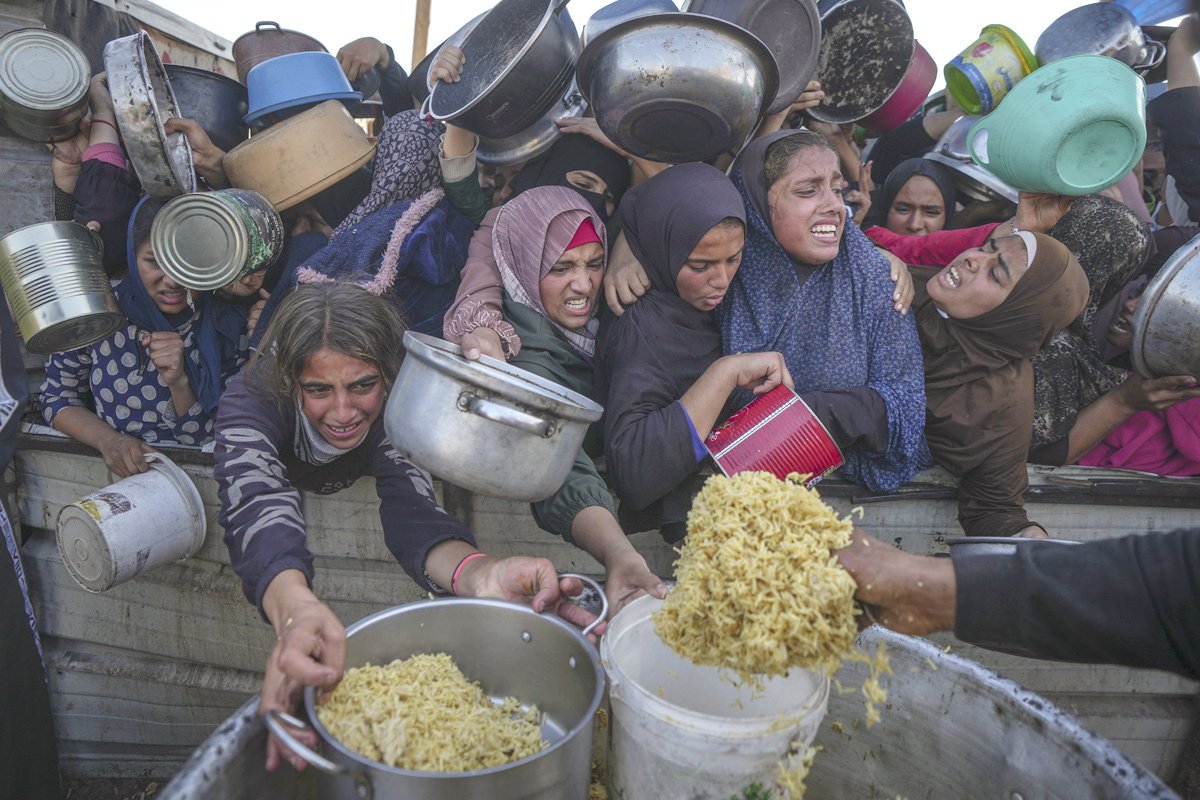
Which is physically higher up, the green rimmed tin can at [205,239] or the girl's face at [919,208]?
the girl's face at [919,208]

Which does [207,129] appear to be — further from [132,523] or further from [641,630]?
[641,630]

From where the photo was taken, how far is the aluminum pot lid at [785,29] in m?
2.90

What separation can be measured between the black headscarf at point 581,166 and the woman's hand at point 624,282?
526mm

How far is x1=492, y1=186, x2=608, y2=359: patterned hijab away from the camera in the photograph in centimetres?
274

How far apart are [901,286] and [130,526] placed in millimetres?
3213

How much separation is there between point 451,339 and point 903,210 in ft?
9.56

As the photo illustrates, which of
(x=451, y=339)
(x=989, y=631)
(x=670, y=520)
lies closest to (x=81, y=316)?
(x=451, y=339)

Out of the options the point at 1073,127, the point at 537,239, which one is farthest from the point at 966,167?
the point at 537,239

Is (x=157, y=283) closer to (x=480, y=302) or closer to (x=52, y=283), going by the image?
(x=52, y=283)

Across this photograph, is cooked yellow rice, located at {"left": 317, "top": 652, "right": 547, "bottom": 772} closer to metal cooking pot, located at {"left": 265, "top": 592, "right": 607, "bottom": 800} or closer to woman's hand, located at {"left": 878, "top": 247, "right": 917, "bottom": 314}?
metal cooking pot, located at {"left": 265, "top": 592, "right": 607, "bottom": 800}

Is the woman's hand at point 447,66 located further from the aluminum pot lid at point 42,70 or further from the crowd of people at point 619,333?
the aluminum pot lid at point 42,70

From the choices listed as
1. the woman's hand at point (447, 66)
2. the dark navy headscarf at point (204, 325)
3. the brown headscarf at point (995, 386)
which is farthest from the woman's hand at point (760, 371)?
the dark navy headscarf at point (204, 325)

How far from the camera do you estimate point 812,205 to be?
8.80 feet

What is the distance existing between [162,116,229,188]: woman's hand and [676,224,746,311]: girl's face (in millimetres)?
2319
